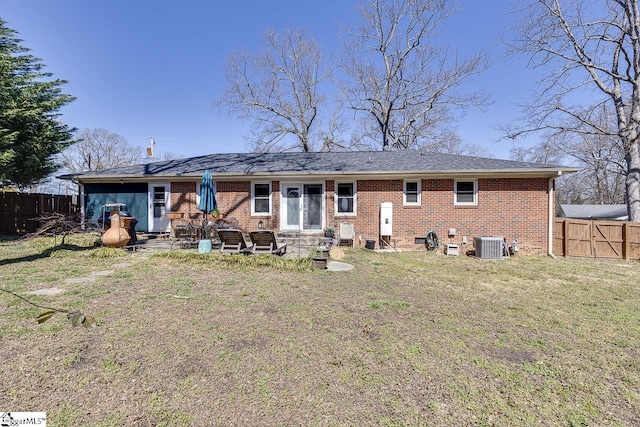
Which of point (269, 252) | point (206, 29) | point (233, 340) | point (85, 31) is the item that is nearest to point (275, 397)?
point (233, 340)

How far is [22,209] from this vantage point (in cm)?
1395

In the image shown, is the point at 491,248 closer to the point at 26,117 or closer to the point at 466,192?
the point at 466,192

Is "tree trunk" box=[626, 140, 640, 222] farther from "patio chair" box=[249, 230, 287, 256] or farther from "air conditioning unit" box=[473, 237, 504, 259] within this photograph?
"patio chair" box=[249, 230, 287, 256]

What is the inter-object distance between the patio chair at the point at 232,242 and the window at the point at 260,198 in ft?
10.6

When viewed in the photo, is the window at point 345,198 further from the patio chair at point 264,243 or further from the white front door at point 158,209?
the white front door at point 158,209

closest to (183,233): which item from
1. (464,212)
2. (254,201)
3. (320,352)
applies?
(254,201)

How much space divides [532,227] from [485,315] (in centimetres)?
758

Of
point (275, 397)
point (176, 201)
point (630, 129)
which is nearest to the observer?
point (275, 397)

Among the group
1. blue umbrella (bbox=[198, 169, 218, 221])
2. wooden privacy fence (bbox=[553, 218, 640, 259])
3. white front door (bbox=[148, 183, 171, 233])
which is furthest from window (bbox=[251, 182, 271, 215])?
wooden privacy fence (bbox=[553, 218, 640, 259])

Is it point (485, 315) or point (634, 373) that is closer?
point (634, 373)

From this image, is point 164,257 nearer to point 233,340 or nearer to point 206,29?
point 233,340

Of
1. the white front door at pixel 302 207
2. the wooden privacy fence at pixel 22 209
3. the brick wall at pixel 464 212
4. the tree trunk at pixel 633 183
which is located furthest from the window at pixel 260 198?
the tree trunk at pixel 633 183

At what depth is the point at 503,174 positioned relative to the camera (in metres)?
9.90

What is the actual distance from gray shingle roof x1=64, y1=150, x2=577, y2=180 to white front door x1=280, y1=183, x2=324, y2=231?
2.59 feet
